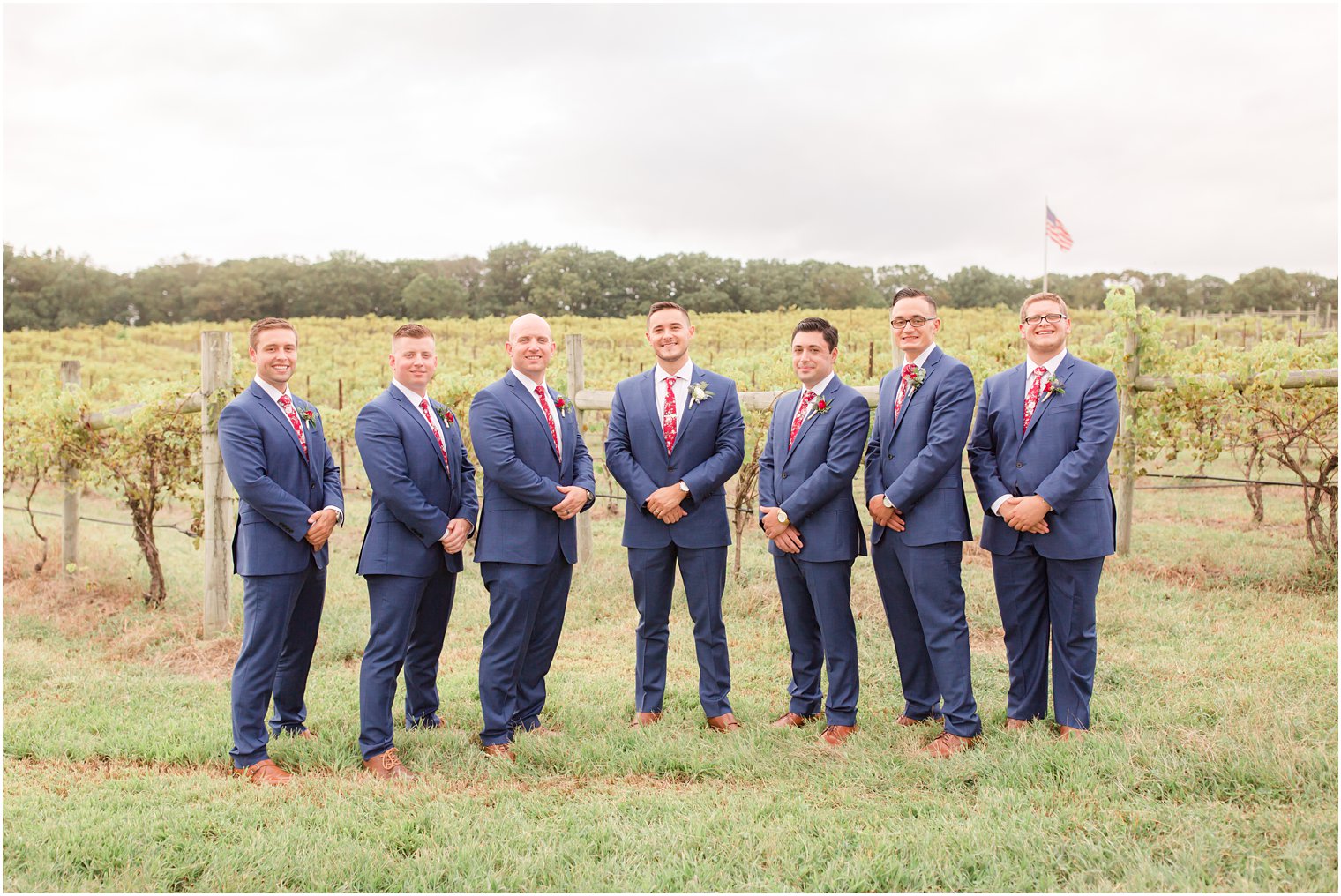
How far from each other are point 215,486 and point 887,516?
5.24 meters

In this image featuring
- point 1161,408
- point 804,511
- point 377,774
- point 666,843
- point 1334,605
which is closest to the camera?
point 666,843

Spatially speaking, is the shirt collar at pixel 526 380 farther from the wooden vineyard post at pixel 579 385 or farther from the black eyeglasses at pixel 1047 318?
the wooden vineyard post at pixel 579 385


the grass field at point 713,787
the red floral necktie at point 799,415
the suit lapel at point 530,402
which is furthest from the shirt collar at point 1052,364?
the suit lapel at point 530,402

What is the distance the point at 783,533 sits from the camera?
4.65 metres

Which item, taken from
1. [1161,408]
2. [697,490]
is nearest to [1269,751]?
[697,490]

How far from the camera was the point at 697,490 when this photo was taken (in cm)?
465

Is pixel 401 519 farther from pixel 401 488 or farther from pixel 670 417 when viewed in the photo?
pixel 670 417

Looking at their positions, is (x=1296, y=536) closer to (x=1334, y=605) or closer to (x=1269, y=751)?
(x=1334, y=605)

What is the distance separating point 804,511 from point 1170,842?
210 centimetres

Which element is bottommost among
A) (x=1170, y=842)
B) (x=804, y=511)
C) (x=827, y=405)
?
(x=1170, y=842)

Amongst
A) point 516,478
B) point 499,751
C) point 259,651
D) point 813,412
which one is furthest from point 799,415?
point 259,651

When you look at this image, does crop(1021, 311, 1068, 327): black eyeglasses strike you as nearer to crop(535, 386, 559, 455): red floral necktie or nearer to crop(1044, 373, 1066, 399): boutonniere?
crop(1044, 373, 1066, 399): boutonniere

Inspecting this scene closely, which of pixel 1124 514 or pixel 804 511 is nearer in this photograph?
pixel 804 511

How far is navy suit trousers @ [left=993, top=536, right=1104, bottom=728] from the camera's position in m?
4.24
